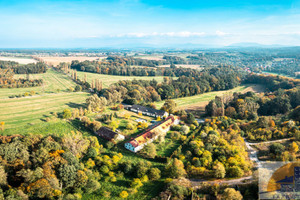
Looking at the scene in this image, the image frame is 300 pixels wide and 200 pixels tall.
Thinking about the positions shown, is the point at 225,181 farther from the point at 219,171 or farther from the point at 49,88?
the point at 49,88

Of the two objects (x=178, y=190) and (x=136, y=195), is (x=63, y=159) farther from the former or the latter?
(x=178, y=190)

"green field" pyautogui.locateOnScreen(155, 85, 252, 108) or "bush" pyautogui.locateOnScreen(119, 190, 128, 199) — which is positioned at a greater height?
"green field" pyautogui.locateOnScreen(155, 85, 252, 108)

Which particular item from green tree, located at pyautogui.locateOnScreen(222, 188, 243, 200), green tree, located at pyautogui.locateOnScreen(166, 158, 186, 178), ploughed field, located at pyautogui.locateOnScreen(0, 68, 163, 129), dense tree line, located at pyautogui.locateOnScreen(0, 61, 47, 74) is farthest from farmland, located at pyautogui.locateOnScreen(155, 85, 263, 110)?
dense tree line, located at pyautogui.locateOnScreen(0, 61, 47, 74)

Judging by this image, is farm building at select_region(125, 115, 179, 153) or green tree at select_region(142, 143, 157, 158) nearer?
green tree at select_region(142, 143, 157, 158)

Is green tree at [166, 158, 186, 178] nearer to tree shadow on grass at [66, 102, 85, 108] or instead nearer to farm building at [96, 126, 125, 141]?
farm building at [96, 126, 125, 141]

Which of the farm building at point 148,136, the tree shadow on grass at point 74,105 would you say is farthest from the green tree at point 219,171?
the tree shadow on grass at point 74,105

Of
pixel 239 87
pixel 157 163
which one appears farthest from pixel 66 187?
pixel 239 87
